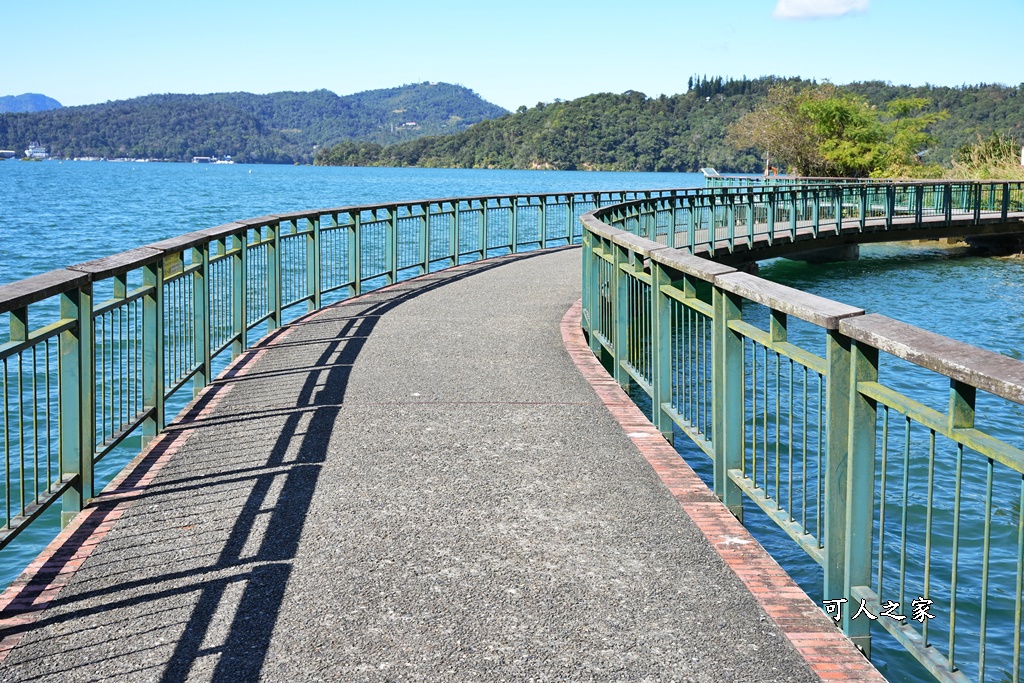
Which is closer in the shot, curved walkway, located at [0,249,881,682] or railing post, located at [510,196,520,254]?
curved walkway, located at [0,249,881,682]

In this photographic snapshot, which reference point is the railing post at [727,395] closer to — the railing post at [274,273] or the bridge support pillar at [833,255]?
the railing post at [274,273]

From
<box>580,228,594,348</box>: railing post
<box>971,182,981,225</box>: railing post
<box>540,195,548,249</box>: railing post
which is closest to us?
<box>580,228,594,348</box>: railing post

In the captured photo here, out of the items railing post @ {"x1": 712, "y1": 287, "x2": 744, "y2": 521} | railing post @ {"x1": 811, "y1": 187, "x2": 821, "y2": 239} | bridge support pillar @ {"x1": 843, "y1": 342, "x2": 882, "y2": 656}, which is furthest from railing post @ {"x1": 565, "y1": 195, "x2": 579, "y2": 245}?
bridge support pillar @ {"x1": 843, "y1": 342, "x2": 882, "y2": 656}

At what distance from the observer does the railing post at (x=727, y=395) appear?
5434 mm

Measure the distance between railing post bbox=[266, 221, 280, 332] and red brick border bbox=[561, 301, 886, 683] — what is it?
5166 millimetres

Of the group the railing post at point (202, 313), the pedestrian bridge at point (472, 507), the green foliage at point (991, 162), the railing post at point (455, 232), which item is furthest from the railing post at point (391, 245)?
the green foliage at point (991, 162)

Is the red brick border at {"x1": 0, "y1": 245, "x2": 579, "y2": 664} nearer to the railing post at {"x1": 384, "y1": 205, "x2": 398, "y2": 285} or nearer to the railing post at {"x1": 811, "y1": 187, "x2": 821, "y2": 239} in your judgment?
the railing post at {"x1": 384, "y1": 205, "x2": 398, "y2": 285}

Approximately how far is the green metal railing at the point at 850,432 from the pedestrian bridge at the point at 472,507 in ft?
0.07

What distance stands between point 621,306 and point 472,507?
3701 mm

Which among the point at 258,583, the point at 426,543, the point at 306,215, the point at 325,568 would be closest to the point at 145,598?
the point at 258,583

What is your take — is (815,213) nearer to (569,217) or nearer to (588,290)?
(569,217)

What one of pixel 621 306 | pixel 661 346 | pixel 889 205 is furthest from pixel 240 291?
pixel 889 205

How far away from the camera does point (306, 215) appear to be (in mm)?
12766

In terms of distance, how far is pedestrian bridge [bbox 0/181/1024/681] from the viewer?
3.85 meters
